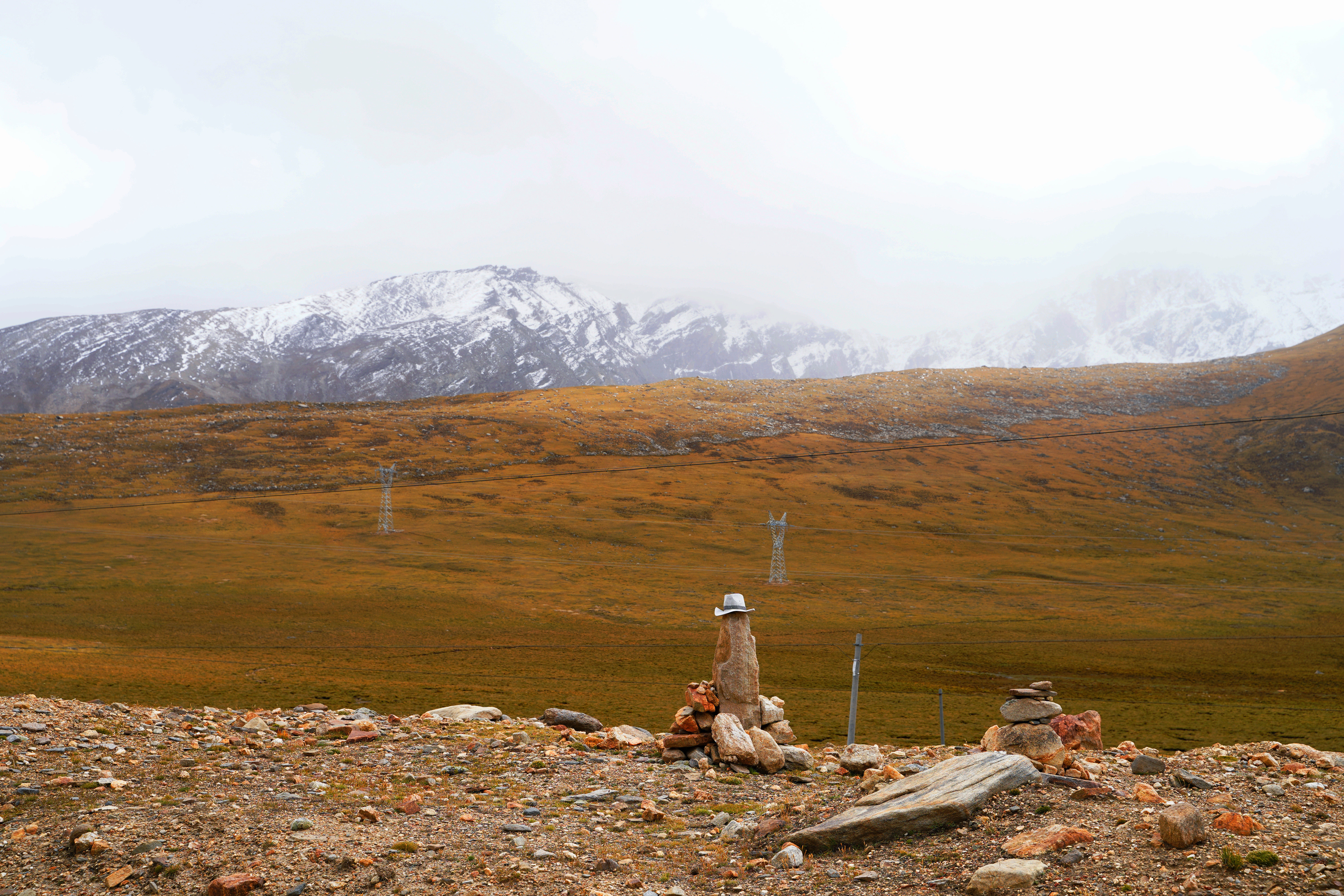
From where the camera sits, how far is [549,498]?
353ft

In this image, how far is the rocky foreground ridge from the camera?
983 centimetres

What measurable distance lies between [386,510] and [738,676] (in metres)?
78.0

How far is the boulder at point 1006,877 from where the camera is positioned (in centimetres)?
940

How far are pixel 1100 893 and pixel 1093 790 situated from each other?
2.96 meters

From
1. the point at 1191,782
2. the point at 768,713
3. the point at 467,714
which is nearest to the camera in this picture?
the point at 1191,782

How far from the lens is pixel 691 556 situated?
291 feet

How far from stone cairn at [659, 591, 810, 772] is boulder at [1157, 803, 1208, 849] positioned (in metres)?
8.52

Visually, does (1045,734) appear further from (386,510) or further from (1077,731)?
(386,510)

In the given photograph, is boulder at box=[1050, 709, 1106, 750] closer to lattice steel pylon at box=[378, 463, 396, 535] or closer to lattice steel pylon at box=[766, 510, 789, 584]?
lattice steel pylon at box=[766, 510, 789, 584]

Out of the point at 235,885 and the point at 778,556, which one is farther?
the point at 778,556

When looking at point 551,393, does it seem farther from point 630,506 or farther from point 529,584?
point 529,584

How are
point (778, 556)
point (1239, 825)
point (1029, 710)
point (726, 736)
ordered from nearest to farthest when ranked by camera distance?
point (1239, 825), point (1029, 710), point (726, 736), point (778, 556)

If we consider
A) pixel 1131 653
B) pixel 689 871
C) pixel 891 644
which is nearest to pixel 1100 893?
pixel 689 871

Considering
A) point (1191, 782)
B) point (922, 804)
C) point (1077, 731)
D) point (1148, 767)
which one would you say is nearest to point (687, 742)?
point (922, 804)
